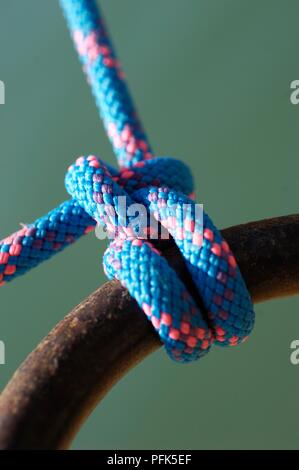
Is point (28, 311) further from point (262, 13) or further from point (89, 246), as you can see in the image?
point (262, 13)

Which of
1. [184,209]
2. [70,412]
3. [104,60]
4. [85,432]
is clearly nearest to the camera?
[70,412]

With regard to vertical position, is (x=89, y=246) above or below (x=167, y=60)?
below

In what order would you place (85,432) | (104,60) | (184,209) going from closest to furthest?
(184,209), (104,60), (85,432)
